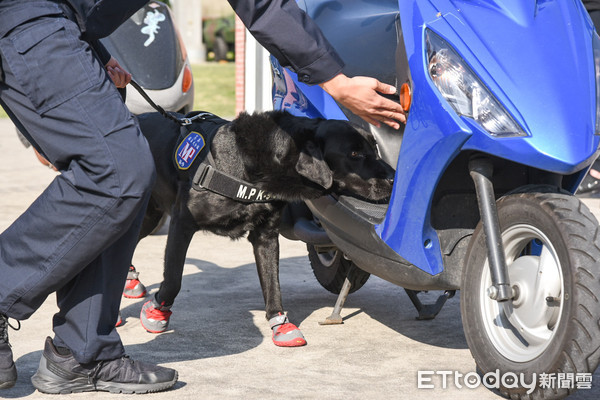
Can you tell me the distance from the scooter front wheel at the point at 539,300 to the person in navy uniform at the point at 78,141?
2.06 feet

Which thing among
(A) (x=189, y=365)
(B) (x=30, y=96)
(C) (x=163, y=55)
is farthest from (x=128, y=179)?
(C) (x=163, y=55)

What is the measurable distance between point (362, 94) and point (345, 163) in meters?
0.83

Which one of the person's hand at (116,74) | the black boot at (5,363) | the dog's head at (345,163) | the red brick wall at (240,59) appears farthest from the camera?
the red brick wall at (240,59)

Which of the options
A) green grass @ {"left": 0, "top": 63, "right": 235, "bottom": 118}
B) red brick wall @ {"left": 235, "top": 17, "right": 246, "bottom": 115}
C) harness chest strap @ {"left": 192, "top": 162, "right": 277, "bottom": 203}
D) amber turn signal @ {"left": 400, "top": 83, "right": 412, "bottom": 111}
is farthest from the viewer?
green grass @ {"left": 0, "top": 63, "right": 235, "bottom": 118}

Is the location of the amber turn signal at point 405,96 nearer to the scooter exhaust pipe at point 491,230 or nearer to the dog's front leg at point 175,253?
the scooter exhaust pipe at point 491,230

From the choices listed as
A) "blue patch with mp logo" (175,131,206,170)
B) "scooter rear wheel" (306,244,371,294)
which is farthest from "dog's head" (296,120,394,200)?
"scooter rear wheel" (306,244,371,294)

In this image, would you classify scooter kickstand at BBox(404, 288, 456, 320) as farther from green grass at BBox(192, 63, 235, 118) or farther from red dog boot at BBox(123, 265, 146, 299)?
green grass at BBox(192, 63, 235, 118)

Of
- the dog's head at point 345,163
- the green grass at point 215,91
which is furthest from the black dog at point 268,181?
the green grass at point 215,91

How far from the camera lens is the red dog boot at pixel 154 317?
3.82m

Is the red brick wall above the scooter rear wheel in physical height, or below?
below

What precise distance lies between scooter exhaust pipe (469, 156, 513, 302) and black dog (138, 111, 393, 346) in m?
0.81

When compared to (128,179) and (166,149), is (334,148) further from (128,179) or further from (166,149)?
(128,179)

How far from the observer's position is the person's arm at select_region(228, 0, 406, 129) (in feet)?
8.79

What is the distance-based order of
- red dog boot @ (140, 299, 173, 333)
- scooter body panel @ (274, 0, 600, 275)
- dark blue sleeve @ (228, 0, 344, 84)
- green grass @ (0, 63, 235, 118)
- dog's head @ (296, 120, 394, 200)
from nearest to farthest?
scooter body panel @ (274, 0, 600, 275)
dark blue sleeve @ (228, 0, 344, 84)
dog's head @ (296, 120, 394, 200)
red dog boot @ (140, 299, 173, 333)
green grass @ (0, 63, 235, 118)
